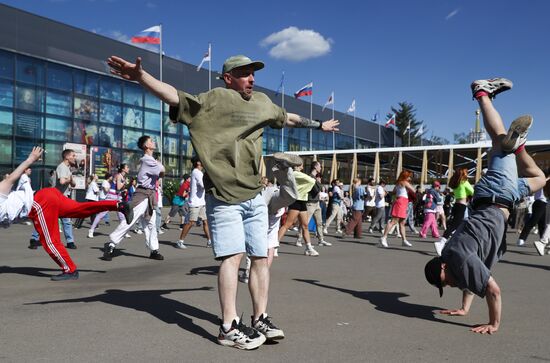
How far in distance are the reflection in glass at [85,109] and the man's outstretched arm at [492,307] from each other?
32850mm

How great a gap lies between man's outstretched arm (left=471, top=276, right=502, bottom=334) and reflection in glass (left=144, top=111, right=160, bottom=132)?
36138mm

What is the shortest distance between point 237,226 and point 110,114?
3405cm

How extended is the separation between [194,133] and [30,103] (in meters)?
30.3

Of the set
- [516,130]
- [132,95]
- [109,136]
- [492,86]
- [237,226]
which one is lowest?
[237,226]

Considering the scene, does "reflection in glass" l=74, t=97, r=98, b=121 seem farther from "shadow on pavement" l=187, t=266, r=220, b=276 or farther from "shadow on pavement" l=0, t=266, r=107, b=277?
"shadow on pavement" l=187, t=266, r=220, b=276

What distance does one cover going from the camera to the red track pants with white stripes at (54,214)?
21.4ft

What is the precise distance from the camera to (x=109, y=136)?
117 feet

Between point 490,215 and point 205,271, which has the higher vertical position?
point 490,215

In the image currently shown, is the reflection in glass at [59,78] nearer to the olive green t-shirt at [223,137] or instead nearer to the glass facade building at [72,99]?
the glass facade building at [72,99]

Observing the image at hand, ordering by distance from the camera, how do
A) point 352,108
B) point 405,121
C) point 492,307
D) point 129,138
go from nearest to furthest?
point 492,307 < point 129,138 < point 352,108 < point 405,121

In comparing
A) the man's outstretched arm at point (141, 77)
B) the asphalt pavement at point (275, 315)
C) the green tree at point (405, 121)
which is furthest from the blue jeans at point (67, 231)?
the green tree at point (405, 121)

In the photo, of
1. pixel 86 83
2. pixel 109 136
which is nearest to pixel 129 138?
pixel 109 136

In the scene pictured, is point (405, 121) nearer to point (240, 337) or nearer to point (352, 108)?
point (352, 108)

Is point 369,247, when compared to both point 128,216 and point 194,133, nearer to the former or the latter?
point 128,216
